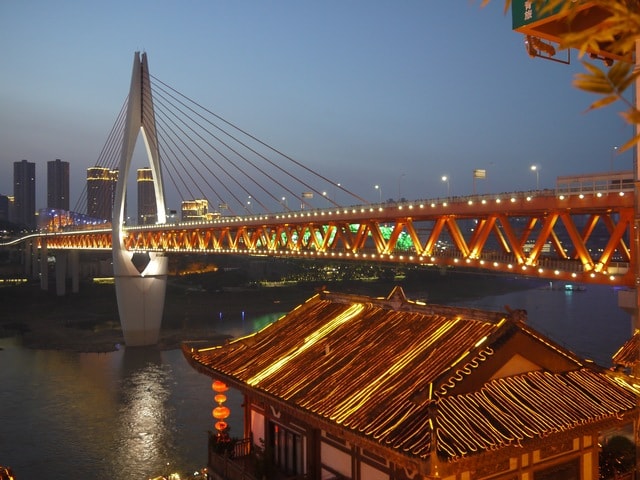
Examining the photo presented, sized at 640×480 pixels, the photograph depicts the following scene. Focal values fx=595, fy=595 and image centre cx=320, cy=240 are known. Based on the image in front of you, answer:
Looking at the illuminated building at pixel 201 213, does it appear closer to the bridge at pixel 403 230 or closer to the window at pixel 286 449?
the bridge at pixel 403 230

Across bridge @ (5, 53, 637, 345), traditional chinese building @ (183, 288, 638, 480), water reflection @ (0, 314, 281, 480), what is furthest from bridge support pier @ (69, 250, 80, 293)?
traditional chinese building @ (183, 288, 638, 480)

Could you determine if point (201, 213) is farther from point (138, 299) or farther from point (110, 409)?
point (110, 409)

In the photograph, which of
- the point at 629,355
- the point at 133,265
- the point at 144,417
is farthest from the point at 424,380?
the point at 133,265

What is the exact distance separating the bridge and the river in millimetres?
6069

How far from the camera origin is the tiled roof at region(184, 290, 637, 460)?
23.0ft

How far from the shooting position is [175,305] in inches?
2281

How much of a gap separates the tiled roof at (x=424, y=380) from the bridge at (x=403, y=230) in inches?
244

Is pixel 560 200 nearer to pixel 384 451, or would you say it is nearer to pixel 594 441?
pixel 594 441

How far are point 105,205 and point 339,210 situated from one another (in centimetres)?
4847

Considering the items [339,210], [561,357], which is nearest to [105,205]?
[339,210]

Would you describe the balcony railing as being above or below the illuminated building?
below

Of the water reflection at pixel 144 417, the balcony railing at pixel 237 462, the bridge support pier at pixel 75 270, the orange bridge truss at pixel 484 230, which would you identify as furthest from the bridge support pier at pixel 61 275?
the balcony railing at pixel 237 462

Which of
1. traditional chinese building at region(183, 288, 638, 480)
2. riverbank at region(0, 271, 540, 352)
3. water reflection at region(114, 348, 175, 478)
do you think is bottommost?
water reflection at region(114, 348, 175, 478)

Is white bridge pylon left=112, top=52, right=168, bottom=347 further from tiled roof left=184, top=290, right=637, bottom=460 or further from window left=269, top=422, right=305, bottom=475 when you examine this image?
window left=269, top=422, right=305, bottom=475
